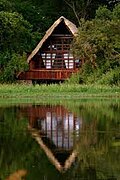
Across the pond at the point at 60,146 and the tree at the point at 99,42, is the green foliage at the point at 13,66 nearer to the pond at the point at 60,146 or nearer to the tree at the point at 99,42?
the tree at the point at 99,42

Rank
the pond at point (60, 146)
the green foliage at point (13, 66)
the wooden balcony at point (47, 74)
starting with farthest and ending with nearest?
the wooden balcony at point (47, 74)
the green foliage at point (13, 66)
the pond at point (60, 146)

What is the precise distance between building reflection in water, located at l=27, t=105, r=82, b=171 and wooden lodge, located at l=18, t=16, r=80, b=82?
59.8 ft

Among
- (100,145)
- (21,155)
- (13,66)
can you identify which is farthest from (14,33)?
(21,155)

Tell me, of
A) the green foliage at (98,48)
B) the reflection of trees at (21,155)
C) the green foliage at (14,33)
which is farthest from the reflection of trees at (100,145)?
the green foliage at (14,33)

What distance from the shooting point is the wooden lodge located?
40.8 meters

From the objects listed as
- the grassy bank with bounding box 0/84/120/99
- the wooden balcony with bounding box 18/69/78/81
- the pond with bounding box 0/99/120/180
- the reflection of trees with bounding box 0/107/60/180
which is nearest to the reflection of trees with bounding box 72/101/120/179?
the pond with bounding box 0/99/120/180

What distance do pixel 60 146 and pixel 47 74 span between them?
2916cm

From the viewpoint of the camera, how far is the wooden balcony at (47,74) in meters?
40.5

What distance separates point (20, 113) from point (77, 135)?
695cm

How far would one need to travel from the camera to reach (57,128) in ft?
52.1

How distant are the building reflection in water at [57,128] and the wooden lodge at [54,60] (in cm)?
1823

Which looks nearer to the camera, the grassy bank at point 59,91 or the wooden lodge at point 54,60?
the grassy bank at point 59,91

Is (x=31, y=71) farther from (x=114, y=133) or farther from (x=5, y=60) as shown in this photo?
(x=114, y=133)

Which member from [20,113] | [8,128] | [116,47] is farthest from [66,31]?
[8,128]
